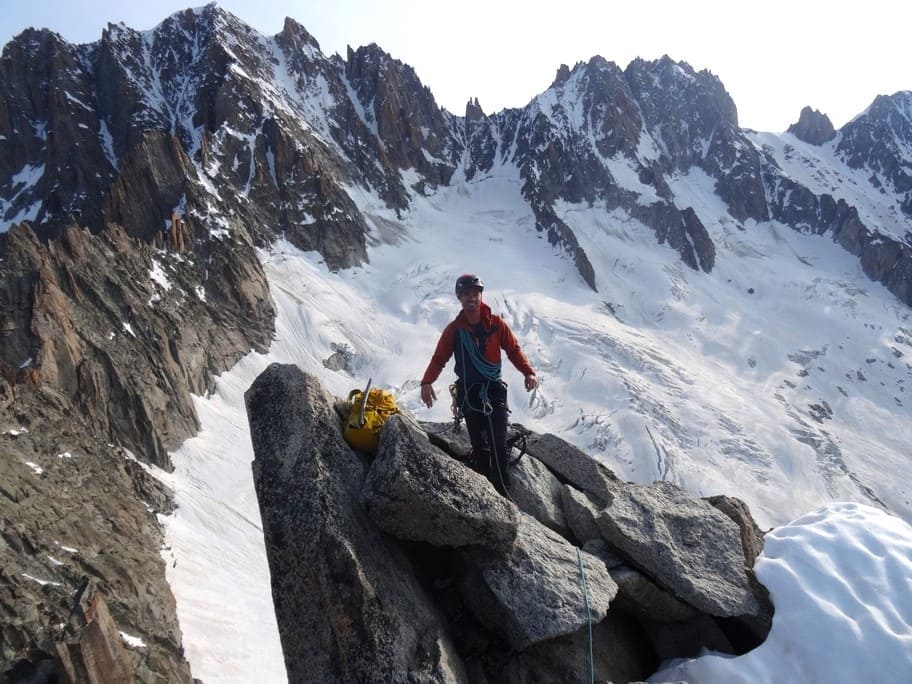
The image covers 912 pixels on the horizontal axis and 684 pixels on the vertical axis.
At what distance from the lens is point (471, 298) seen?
283 inches

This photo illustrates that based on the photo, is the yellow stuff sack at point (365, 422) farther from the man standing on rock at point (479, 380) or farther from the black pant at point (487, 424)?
the black pant at point (487, 424)

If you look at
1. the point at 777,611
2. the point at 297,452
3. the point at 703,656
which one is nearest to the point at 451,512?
the point at 297,452

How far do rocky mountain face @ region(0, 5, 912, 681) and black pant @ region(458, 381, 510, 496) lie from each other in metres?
15.2

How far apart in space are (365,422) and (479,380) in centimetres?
163

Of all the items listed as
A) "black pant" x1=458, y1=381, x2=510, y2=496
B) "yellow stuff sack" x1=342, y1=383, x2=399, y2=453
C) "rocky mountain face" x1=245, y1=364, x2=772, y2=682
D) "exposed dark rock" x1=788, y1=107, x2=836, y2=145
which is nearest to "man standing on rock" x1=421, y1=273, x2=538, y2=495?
"black pant" x1=458, y1=381, x2=510, y2=496

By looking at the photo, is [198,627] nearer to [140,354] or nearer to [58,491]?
[58,491]

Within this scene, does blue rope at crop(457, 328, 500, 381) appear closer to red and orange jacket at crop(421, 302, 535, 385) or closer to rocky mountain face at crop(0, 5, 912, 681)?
red and orange jacket at crop(421, 302, 535, 385)

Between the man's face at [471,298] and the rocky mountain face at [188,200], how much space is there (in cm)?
1618

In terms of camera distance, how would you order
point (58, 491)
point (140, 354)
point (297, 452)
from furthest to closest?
point (140, 354)
point (58, 491)
point (297, 452)

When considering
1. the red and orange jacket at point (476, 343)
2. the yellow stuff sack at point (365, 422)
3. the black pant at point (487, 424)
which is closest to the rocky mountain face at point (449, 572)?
the yellow stuff sack at point (365, 422)

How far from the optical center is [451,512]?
5.68m

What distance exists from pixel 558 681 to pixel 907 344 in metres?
117

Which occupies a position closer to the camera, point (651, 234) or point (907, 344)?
point (907, 344)

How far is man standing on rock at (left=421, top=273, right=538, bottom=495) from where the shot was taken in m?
7.38
